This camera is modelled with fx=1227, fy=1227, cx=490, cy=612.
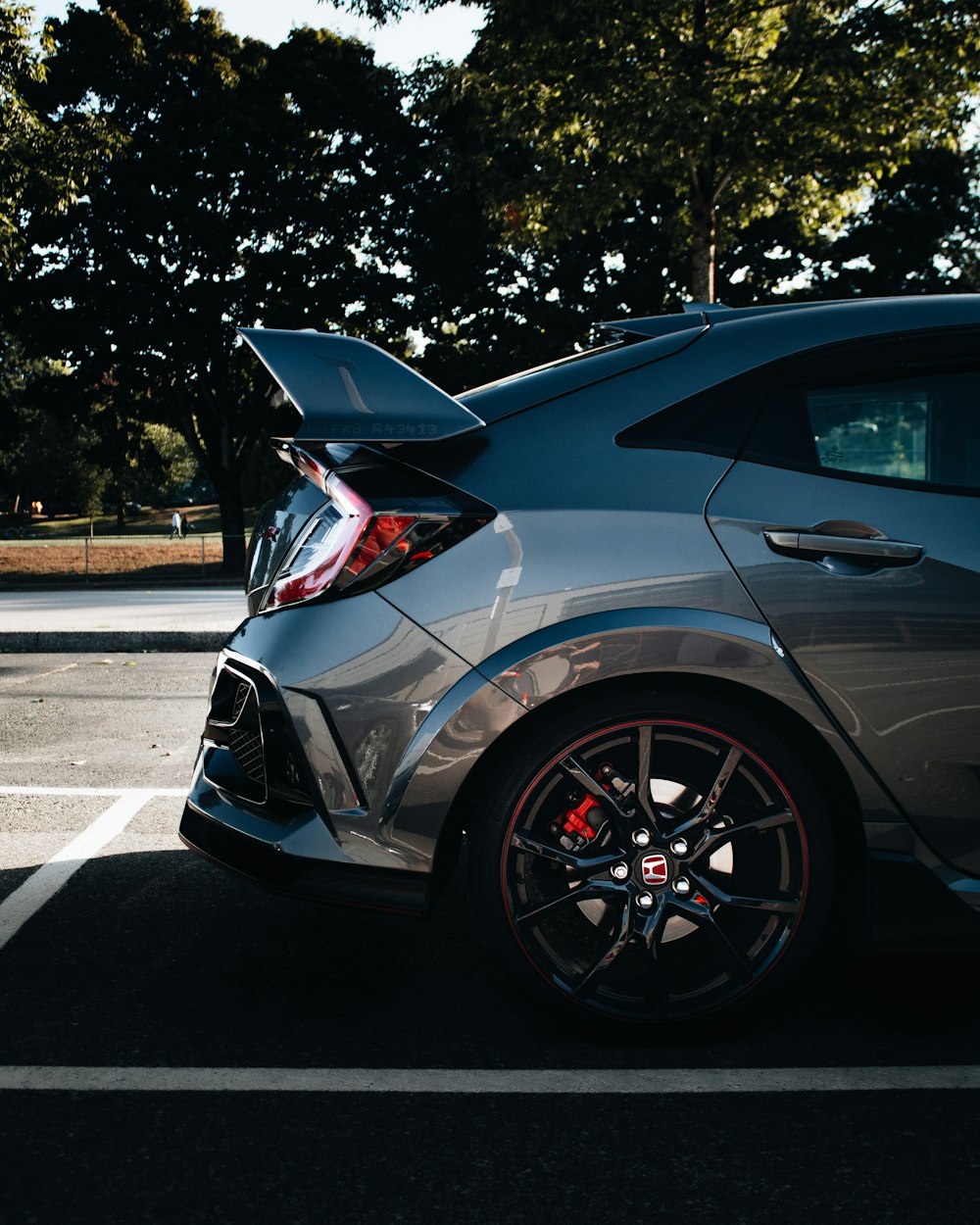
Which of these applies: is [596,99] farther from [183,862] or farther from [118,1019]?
[118,1019]

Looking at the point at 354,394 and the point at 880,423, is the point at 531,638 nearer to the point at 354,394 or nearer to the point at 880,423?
the point at 354,394

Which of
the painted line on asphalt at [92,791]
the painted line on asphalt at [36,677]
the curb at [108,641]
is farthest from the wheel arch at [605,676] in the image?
the curb at [108,641]

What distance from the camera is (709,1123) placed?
2457 mm

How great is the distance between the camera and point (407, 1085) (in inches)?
103

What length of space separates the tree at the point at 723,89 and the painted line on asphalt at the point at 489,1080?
43.4ft

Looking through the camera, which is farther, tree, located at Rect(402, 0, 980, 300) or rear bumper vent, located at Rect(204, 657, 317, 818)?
tree, located at Rect(402, 0, 980, 300)

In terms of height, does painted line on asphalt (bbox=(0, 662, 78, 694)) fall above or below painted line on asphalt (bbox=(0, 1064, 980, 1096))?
below

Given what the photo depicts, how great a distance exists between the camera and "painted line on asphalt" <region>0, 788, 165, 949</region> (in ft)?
12.1

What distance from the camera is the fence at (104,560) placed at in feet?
85.1

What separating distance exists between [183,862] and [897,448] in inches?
108

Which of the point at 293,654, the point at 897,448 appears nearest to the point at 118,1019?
the point at 293,654

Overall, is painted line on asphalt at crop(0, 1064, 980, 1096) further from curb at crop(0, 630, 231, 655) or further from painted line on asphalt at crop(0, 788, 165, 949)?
curb at crop(0, 630, 231, 655)

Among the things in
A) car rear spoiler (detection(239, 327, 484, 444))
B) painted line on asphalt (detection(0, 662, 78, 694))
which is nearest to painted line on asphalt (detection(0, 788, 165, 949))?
car rear spoiler (detection(239, 327, 484, 444))

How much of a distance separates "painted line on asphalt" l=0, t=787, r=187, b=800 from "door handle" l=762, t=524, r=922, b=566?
10.7ft
